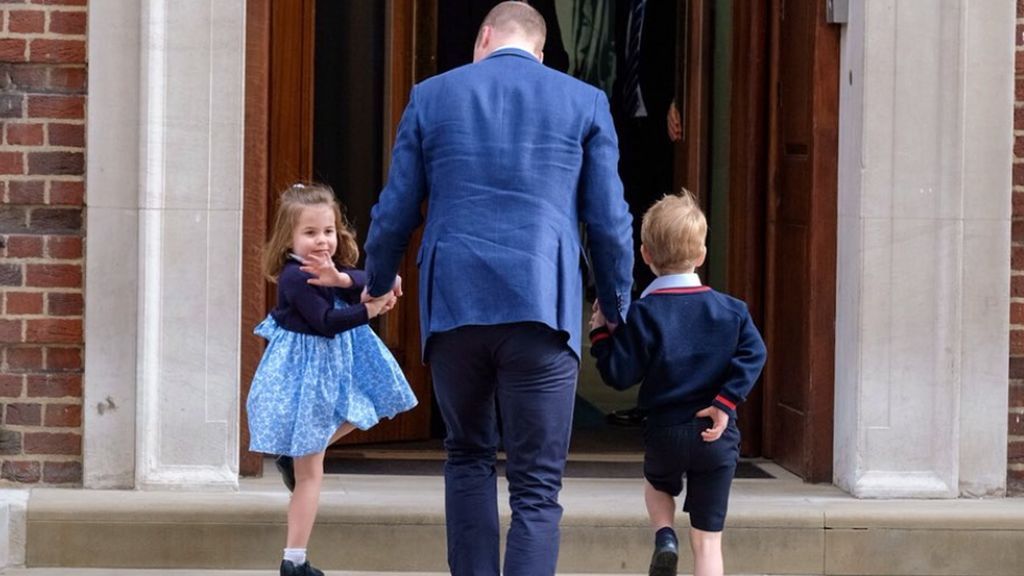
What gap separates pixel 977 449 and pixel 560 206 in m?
2.40

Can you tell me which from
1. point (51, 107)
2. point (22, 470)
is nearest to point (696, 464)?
point (22, 470)

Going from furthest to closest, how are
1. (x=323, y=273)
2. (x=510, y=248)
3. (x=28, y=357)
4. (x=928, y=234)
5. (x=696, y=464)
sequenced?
1. (x=928, y=234)
2. (x=28, y=357)
3. (x=323, y=273)
4. (x=696, y=464)
5. (x=510, y=248)

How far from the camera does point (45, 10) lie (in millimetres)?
6473

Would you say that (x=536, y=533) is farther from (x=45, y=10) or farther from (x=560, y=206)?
(x=45, y=10)

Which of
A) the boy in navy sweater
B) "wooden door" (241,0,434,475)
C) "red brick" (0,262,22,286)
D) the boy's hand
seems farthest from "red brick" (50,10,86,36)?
the boy's hand

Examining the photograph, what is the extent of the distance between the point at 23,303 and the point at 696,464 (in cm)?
249

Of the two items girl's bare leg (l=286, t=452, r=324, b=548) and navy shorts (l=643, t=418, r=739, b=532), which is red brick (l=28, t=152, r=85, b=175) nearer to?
girl's bare leg (l=286, t=452, r=324, b=548)

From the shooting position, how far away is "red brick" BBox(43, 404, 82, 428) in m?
6.54

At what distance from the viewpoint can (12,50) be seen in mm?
6465

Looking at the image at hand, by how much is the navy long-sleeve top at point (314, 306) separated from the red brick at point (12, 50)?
1373mm

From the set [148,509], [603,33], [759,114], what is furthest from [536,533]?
[603,33]

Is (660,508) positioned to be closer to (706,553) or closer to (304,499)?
(706,553)

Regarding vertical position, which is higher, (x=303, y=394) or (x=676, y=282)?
(x=676, y=282)

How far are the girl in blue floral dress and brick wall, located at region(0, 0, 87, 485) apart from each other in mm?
1016
